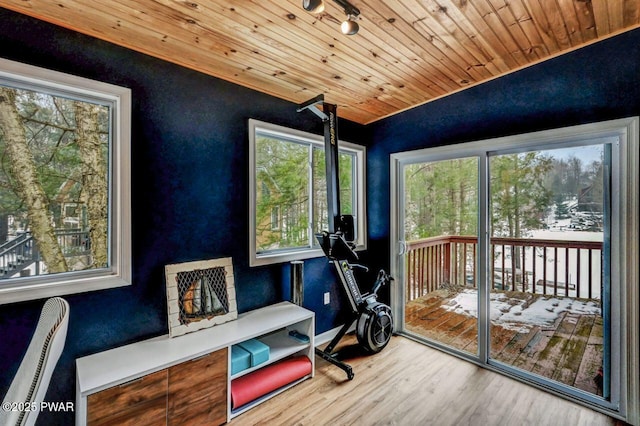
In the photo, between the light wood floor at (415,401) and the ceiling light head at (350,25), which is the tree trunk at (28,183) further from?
the ceiling light head at (350,25)

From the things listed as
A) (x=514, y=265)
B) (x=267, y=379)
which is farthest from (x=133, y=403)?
(x=514, y=265)

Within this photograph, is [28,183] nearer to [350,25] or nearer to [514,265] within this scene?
[350,25]

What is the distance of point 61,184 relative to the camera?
6.30 feet

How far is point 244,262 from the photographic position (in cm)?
268

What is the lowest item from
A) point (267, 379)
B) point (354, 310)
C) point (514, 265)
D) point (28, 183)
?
point (267, 379)

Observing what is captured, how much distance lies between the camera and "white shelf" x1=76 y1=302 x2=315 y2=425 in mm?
1679

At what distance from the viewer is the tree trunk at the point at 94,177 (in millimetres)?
1999

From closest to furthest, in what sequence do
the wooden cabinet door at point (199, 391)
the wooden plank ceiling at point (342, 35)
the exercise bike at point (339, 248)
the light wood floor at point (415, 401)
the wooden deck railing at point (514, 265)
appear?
the wooden plank ceiling at point (342, 35), the wooden cabinet door at point (199, 391), the light wood floor at point (415, 401), the wooden deck railing at point (514, 265), the exercise bike at point (339, 248)

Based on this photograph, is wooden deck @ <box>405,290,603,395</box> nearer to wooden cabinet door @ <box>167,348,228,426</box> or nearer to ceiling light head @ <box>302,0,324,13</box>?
wooden cabinet door @ <box>167,348,228,426</box>

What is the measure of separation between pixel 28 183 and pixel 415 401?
3.06 m

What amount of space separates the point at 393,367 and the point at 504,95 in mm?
2709

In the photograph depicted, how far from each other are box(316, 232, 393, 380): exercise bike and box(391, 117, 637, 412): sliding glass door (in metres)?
0.66

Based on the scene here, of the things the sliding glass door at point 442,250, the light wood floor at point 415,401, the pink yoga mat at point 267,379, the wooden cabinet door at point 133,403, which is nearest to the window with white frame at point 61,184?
the wooden cabinet door at point 133,403

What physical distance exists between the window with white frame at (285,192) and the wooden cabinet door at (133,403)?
1.15 metres
